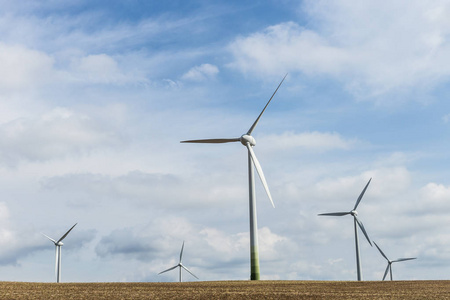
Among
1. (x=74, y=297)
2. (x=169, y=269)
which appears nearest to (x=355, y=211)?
(x=169, y=269)

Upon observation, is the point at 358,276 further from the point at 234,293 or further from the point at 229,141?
the point at 234,293

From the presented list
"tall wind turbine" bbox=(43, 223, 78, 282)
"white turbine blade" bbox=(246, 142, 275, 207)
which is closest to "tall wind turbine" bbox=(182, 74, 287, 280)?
"white turbine blade" bbox=(246, 142, 275, 207)

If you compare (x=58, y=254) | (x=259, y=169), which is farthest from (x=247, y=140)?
(x=58, y=254)

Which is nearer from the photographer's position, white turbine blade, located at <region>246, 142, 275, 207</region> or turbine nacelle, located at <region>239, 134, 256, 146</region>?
white turbine blade, located at <region>246, 142, 275, 207</region>

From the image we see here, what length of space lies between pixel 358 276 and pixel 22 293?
59.7 metres

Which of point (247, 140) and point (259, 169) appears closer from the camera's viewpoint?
point (259, 169)

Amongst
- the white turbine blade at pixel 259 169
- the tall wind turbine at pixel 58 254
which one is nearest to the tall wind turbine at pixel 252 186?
the white turbine blade at pixel 259 169

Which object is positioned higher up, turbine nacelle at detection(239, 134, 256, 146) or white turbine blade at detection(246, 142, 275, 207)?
turbine nacelle at detection(239, 134, 256, 146)

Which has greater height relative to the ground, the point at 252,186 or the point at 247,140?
the point at 247,140

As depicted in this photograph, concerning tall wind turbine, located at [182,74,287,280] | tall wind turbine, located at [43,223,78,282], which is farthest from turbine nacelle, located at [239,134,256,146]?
tall wind turbine, located at [43,223,78,282]

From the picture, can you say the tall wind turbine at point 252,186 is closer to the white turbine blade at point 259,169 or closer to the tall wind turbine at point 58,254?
the white turbine blade at point 259,169

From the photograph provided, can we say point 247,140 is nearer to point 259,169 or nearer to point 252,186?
point 259,169

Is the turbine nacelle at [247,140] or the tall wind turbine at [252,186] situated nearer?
the tall wind turbine at [252,186]

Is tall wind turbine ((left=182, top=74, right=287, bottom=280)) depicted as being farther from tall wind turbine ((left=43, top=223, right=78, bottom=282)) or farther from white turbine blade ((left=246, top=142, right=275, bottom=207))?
tall wind turbine ((left=43, top=223, right=78, bottom=282))
